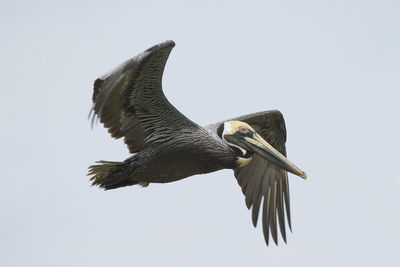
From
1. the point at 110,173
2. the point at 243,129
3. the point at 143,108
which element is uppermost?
the point at 143,108

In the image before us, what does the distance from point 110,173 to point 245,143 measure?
1982 millimetres

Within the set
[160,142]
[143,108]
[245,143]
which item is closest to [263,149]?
[245,143]

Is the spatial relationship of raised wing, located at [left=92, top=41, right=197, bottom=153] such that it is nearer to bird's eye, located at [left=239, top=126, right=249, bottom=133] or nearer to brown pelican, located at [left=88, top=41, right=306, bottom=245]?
brown pelican, located at [left=88, top=41, right=306, bottom=245]

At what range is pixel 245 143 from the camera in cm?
1148

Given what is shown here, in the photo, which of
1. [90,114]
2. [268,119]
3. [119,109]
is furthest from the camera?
[268,119]

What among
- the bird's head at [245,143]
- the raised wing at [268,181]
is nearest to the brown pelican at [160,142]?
the bird's head at [245,143]

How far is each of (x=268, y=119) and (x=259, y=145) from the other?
1.62 metres

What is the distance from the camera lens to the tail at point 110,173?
11.0m

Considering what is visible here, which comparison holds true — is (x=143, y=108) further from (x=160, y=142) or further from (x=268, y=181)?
(x=268, y=181)

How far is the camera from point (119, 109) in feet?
35.8

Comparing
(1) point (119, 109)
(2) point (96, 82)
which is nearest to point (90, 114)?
(2) point (96, 82)

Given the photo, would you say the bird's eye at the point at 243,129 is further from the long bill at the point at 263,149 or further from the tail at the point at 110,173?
the tail at the point at 110,173

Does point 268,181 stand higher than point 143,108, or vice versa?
point 143,108

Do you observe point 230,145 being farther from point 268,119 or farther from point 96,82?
point 96,82
